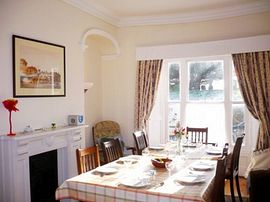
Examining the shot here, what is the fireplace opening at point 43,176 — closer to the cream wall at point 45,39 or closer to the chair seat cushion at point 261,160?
the cream wall at point 45,39

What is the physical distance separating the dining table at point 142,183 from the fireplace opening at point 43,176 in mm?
1128

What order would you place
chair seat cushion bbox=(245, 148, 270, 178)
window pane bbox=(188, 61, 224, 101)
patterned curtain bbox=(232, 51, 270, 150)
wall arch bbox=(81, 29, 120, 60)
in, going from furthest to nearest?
window pane bbox=(188, 61, 224, 101) < patterned curtain bbox=(232, 51, 270, 150) < wall arch bbox=(81, 29, 120, 60) < chair seat cushion bbox=(245, 148, 270, 178)

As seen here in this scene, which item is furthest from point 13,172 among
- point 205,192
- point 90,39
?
point 90,39

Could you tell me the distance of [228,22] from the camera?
187 inches

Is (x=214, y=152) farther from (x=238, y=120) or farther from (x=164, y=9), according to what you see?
(x=164, y=9)

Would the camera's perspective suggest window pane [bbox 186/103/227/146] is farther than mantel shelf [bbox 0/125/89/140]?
Yes

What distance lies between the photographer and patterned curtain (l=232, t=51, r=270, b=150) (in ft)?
14.6

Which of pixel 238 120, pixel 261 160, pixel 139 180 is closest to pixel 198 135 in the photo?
pixel 238 120

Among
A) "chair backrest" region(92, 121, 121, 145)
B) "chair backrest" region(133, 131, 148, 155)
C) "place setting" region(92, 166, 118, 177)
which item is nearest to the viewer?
"place setting" region(92, 166, 118, 177)

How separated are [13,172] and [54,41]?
1784mm

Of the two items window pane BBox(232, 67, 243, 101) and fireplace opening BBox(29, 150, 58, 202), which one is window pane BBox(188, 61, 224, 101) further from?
fireplace opening BBox(29, 150, 58, 202)

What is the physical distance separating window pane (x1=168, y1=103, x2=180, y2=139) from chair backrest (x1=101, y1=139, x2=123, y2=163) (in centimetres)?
219

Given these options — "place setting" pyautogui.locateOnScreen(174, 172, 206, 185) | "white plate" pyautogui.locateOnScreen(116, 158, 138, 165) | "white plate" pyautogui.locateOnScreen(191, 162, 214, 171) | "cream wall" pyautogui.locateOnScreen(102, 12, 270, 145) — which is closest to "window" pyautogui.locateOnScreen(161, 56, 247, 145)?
"cream wall" pyautogui.locateOnScreen(102, 12, 270, 145)

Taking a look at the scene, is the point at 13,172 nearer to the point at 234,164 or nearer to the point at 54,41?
the point at 54,41
